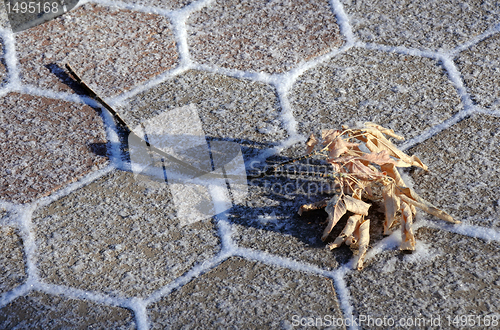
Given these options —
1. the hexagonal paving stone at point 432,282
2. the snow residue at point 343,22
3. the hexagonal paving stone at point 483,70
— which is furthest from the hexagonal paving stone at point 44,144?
the hexagonal paving stone at point 483,70

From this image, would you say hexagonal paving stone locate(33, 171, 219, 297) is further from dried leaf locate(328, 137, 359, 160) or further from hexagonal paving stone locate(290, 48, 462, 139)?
hexagonal paving stone locate(290, 48, 462, 139)

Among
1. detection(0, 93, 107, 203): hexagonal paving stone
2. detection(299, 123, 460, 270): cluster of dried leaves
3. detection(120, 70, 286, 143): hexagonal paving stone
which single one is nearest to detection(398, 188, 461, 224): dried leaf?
detection(299, 123, 460, 270): cluster of dried leaves

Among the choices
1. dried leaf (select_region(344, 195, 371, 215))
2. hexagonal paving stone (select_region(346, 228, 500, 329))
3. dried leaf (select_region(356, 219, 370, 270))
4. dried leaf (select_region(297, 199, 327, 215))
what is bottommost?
hexagonal paving stone (select_region(346, 228, 500, 329))

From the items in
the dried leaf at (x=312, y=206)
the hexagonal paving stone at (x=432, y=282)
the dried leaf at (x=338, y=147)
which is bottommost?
the hexagonal paving stone at (x=432, y=282)

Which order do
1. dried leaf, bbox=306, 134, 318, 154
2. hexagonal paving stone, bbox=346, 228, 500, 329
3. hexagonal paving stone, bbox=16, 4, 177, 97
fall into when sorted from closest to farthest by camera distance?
hexagonal paving stone, bbox=346, 228, 500, 329, dried leaf, bbox=306, 134, 318, 154, hexagonal paving stone, bbox=16, 4, 177, 97

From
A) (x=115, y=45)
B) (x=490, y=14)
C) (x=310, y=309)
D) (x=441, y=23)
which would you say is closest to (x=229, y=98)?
(x=115, y=45)

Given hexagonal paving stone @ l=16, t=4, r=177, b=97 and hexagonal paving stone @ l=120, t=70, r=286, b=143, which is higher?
hexagonal paving stone @ l=16, t=4, r=177, b=97

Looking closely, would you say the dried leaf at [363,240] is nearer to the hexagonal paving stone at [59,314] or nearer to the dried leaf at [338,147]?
the dried leaf at [338,147]
